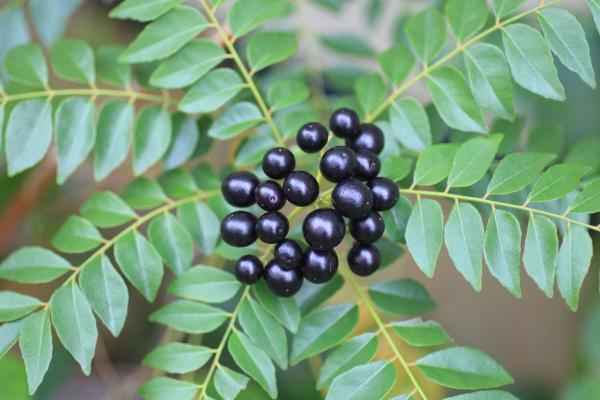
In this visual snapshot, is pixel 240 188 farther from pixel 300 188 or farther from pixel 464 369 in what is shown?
pixel 464 369

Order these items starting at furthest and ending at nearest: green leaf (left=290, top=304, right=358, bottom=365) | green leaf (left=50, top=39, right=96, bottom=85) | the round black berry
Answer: green leaf (left=50, top=39, right=96, bottom=85) < green leaf (left=290, top=304, right=358, bottom=365) < the round black berry

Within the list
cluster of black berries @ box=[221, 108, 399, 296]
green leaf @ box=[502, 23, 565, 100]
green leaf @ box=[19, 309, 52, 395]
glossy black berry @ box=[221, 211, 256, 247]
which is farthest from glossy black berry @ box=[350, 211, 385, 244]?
green leaf @ box=[19, 309, 52, 395]

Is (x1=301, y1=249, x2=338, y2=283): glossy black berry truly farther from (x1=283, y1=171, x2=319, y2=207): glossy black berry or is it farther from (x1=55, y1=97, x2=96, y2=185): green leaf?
(x1=55, y1=97, x2=96, y2=185): green leaf

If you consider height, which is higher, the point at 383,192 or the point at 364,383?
the point at 383,192

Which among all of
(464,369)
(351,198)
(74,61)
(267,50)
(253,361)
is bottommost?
(464,369)

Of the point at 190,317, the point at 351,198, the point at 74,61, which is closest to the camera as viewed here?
the point at 351,198

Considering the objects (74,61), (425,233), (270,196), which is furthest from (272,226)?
(74,61)

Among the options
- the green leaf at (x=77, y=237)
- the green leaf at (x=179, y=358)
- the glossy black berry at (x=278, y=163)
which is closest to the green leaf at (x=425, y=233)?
the glossy black berry at (x=278, y=163)
